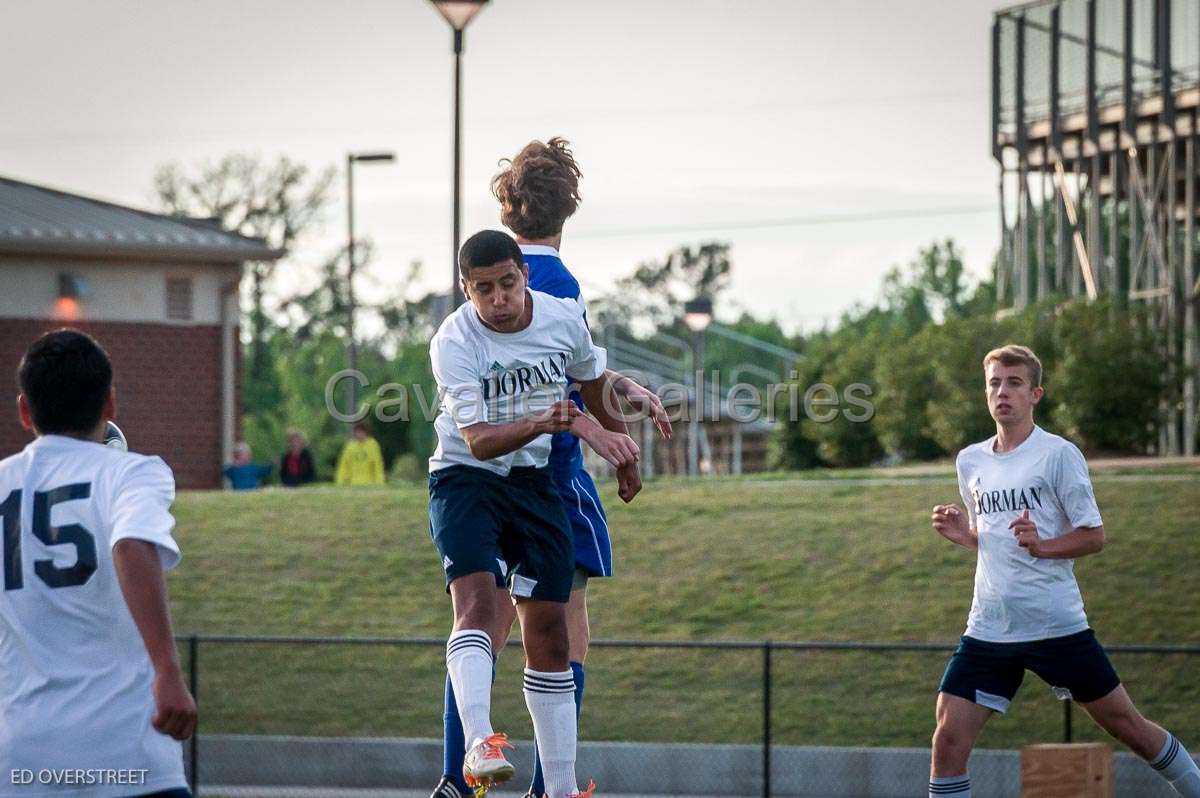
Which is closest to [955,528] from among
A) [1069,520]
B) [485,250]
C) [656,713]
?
[1069,520]

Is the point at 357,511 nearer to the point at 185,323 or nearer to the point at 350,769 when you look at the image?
the point at 350,769

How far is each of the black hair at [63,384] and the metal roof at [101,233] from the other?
29.0 metres

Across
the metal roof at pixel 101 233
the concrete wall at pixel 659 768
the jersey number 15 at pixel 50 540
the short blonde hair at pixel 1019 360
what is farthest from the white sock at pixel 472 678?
the metal roof at pixel 101 233

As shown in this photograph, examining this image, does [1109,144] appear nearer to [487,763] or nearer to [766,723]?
[766,723]

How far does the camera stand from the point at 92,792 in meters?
4.45

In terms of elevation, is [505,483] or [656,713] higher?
[505,483]

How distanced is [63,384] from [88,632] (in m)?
0.66

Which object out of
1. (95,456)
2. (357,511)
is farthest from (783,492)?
(95,456)

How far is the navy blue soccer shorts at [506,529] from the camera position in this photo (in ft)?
21.2

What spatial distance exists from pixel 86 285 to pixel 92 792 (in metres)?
30.4

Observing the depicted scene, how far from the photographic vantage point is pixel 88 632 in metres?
4.52

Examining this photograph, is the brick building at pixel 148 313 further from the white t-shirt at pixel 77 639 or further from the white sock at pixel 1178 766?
the white t-shirt at pixel 77 639

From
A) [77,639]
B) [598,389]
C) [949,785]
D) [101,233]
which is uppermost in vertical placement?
[101,233]

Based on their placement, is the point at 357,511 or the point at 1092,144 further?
the point at 1092,144
